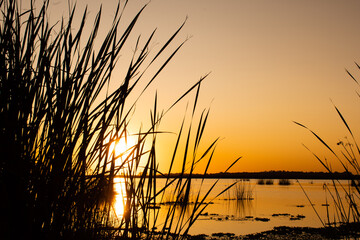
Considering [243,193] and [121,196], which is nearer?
[121,196]

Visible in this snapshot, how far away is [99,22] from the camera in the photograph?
1.15 meters

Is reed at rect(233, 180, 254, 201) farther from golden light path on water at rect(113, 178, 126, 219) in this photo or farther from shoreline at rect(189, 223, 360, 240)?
golden light path on water at rect(113, 178, 126, 219)

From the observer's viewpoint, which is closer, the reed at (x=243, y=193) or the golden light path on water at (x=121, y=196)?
the golden light path on water at (x=121, y=196)

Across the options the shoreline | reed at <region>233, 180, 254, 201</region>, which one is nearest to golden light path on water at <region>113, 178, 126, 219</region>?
the shoreline

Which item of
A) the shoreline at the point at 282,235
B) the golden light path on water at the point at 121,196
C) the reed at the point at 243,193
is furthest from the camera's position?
the reed at the point at 243,193

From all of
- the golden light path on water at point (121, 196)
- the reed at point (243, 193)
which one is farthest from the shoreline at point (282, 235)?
the reed at point (243, 193)

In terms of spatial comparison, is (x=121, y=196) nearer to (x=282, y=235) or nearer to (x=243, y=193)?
(x=282, y=235)

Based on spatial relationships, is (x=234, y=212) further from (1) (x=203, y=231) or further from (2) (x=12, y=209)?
(2) (x=12, y=209)

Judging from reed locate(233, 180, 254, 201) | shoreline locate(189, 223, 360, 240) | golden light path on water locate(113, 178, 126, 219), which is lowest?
shoreline locate(189, 223, 360, 240)

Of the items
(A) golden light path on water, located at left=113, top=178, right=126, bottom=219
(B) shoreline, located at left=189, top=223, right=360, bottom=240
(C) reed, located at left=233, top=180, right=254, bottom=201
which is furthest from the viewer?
(C) reed, located at left=233, top=180, right=254, bottom=201

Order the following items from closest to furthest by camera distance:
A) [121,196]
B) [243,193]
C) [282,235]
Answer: [121,196] → [282,235] → [243,193]

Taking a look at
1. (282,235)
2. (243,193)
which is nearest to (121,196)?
(282,235)

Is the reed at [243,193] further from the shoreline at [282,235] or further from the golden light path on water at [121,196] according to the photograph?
the golden light path on water at [121,196]

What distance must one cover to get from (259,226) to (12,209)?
41.1 feet
